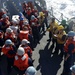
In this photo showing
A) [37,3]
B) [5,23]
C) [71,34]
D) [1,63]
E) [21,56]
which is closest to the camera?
[21,56]

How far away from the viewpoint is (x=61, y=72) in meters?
9.73

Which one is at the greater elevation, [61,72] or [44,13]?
[44,13]

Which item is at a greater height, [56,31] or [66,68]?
[56,31]

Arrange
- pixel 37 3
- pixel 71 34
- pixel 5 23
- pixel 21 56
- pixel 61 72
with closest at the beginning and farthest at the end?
pixel 21 56, pixel 71 34, pixel 61 72, pixel 5 23, pixel 37 3

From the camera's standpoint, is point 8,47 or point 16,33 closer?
point 8,47

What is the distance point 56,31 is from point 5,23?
273 centimetres

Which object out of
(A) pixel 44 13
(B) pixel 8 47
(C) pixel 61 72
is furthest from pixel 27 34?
(A) pixel 44 13

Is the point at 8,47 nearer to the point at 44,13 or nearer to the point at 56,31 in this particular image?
the point at 56,31

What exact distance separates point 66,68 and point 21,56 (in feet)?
7.38

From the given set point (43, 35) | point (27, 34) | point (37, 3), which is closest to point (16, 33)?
point (27, 34)

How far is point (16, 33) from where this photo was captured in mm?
10883

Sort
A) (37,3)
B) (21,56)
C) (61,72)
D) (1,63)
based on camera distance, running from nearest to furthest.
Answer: (21,56), (61,72), (1,63), (37,3)

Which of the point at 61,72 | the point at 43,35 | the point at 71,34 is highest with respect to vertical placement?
the point at 71,34

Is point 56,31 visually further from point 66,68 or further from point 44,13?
point 44,13
